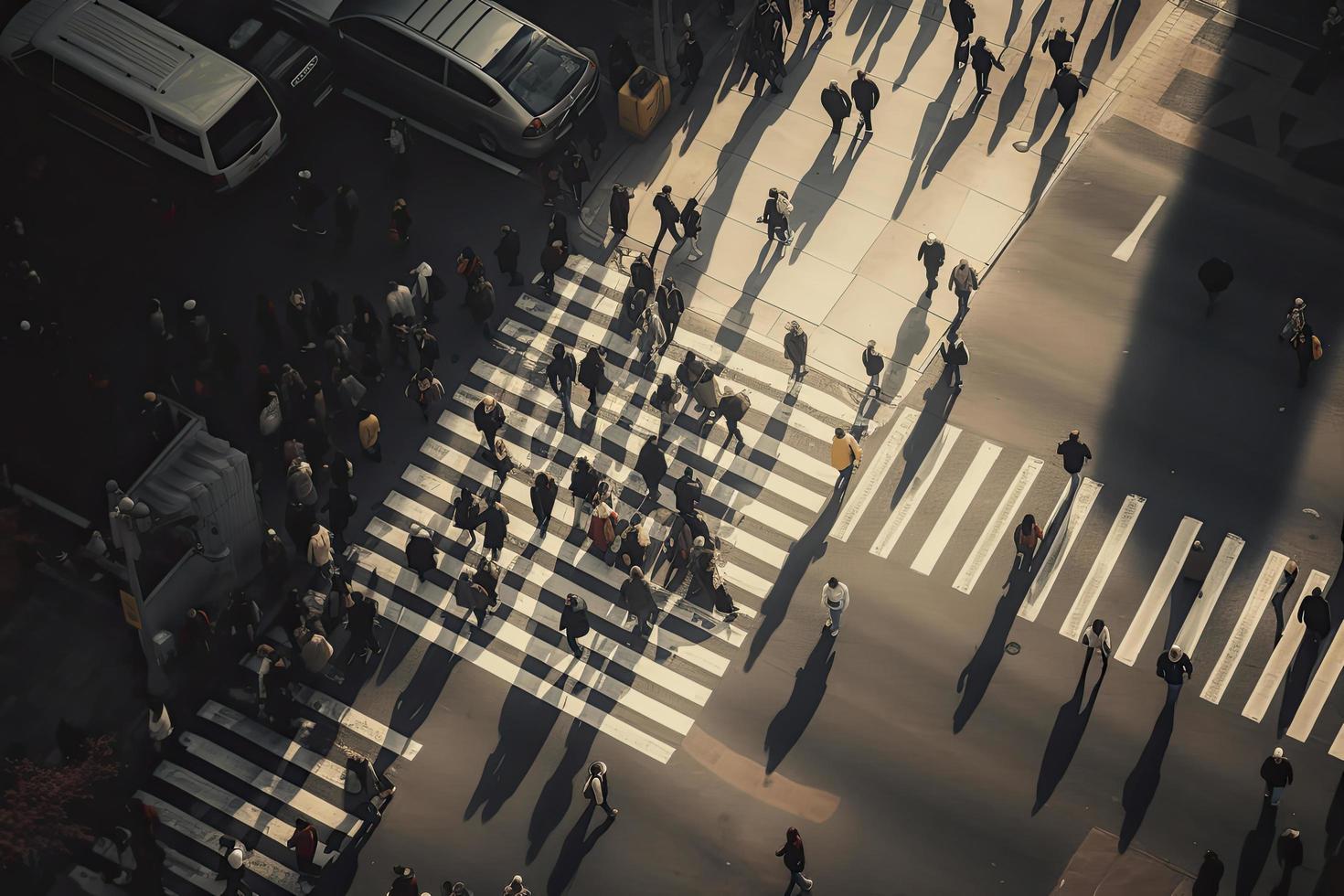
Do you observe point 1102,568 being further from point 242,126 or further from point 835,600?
point 242,126

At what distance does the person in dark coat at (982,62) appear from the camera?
1481 inches

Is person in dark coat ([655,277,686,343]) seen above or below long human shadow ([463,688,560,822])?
above

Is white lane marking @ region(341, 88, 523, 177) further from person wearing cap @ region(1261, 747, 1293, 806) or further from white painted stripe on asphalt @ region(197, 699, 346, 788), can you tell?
person wearing cap @ region(1261, 747, 1293, 806)

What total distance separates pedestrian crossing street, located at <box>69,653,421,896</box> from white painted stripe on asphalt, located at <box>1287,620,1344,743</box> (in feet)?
51.0

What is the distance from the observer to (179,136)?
3431cm

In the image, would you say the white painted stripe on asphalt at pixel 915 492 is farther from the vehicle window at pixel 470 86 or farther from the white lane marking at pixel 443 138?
the vehicle window at pixel 470 86

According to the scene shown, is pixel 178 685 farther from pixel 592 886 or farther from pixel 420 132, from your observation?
pixel 420 132

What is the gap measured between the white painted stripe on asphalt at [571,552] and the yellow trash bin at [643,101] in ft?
30.5

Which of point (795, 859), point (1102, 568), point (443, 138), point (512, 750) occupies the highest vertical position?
point (443, 138)

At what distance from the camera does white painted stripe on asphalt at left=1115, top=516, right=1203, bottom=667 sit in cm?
3125

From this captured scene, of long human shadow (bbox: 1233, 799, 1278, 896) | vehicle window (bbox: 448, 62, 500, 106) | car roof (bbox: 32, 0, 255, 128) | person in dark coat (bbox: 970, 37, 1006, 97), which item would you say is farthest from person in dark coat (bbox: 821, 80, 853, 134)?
long human shadow (bbox: 1233, 799, 1278, 896)

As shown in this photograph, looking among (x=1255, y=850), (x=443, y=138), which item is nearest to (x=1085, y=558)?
(x=1255, y=850)

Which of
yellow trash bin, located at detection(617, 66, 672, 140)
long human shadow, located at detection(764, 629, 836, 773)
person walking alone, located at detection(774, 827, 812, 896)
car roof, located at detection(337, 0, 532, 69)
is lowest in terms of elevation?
person walking alone, located at detection(774, 827, 812, 896)

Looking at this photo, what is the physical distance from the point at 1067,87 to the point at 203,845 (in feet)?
77.1
